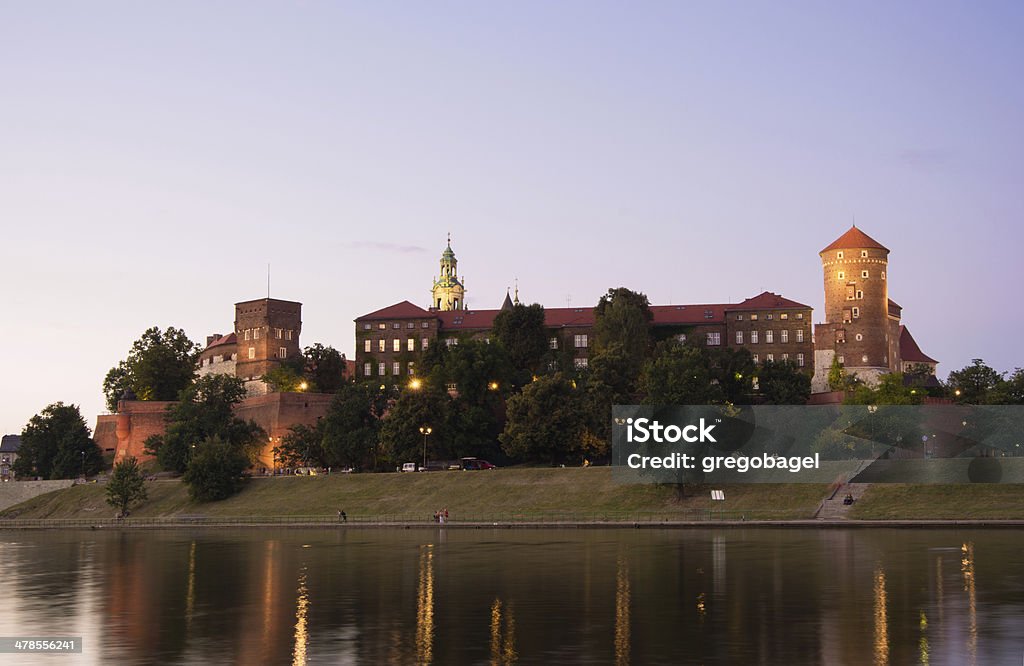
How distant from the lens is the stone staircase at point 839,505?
6444 centimetres

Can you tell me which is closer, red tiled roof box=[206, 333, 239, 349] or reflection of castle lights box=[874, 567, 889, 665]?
reflection of castle lights box=[874, 567, 889, 665]

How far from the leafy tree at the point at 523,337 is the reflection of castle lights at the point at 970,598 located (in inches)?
2811

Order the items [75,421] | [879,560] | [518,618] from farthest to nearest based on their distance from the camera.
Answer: [75,421], [879,560], [518,618]

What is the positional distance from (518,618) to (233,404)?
294 feet

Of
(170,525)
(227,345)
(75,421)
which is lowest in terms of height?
(170,525)

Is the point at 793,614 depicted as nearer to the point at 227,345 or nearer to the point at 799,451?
the point at 799,451

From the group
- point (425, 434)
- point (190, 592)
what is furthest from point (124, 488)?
point (190, 592)

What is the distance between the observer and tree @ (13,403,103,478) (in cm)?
10869

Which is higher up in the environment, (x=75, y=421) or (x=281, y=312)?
(x=281, y=312)

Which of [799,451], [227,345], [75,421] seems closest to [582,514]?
[799,451]

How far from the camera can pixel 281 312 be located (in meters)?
141

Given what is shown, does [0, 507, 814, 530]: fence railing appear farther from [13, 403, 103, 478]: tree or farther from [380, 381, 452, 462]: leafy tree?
[13, 403, 103, 478]: tree

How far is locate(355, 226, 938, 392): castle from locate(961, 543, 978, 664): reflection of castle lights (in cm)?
7048

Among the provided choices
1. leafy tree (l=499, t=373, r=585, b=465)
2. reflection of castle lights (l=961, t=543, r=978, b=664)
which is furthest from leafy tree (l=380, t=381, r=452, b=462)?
reflection of castle lights (l=961, t=543, r=978, b=664)
